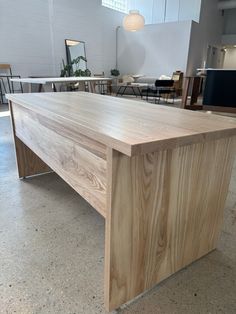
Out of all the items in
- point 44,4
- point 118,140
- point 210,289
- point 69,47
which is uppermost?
point 44,4

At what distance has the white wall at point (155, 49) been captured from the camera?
791 cm

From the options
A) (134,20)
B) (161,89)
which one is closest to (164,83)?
(161,89)

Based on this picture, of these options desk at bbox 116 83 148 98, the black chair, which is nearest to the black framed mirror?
desk at bbox 116 83 148 98

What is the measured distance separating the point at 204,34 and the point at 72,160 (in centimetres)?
986

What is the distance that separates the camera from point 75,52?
7.41 m

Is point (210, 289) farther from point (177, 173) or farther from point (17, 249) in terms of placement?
point (17, 249)

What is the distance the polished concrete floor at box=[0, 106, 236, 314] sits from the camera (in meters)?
0.95

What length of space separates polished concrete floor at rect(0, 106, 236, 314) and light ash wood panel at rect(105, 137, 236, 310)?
0.09 m

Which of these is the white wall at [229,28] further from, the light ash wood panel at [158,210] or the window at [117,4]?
the light ash wood panel at [158,210]

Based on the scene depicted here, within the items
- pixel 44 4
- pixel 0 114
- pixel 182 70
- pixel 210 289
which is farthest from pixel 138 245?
pixel 182 70

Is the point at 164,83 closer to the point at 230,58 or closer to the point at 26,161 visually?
the point at 26,161

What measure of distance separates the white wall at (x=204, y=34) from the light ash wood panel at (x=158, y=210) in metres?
8.01

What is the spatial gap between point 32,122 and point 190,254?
114 cm

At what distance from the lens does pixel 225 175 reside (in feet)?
3.51
